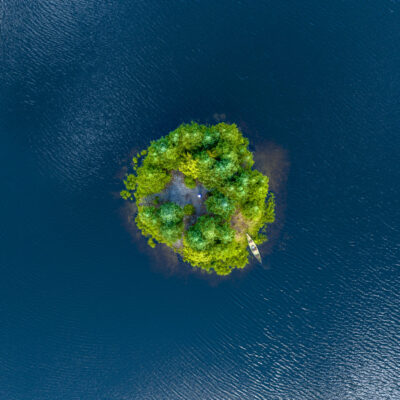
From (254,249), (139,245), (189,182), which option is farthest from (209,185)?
(139,245)

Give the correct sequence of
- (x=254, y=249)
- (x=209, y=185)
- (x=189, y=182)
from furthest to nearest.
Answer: (x=254, y=249) → (x=189, y=182) → (x=209, y=185)

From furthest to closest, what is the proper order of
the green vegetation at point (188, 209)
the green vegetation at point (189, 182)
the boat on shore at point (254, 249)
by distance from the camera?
the boat on shore at point (254, 249), the green vegetation at point (188, 209), the green vegetation at point (189, 182)

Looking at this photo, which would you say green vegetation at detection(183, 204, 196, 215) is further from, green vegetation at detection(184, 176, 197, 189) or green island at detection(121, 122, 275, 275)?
green vegetation at detection(184, 176, 197, 189)

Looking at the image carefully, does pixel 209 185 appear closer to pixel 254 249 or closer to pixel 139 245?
pixel 254 249

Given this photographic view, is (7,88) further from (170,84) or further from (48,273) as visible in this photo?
(48,273)

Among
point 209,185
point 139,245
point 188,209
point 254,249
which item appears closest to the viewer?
point 209,185

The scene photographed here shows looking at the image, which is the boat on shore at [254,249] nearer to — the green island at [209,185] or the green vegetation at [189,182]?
the green island at [209,185]

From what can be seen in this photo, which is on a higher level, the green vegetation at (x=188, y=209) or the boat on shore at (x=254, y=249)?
the boat on shore at (x=254, y=249)

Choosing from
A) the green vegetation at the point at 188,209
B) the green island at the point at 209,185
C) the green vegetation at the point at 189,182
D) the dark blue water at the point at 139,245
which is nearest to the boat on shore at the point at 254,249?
the dark blue water at the point at 139,245

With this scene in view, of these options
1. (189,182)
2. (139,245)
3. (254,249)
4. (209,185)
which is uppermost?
(254,249)
